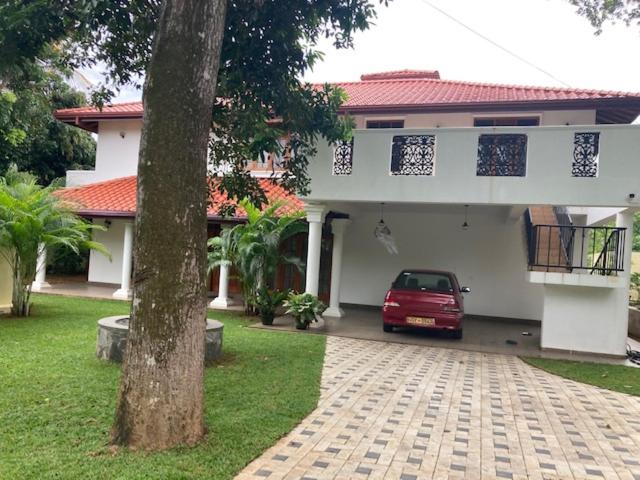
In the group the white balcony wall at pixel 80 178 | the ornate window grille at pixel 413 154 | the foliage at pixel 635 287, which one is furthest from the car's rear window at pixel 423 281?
the white balcony wall at pixel 80 178

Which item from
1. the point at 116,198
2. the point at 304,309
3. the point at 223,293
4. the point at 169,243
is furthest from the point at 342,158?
the point at 116,198

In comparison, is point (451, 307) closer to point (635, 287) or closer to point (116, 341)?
point (116, 341)

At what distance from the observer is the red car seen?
34.9ft

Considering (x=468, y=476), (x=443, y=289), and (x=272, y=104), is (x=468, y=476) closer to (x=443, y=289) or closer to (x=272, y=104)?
(x=272, y=104)

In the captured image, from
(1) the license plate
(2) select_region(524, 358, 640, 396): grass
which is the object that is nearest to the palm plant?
(1) the license plate

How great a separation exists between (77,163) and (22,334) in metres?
16.0

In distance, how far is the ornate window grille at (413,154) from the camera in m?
10.5

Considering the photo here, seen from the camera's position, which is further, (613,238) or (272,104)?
(613,238)

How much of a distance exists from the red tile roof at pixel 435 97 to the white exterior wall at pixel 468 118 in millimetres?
364

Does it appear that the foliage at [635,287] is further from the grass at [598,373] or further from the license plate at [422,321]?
the license plate at [422,321]

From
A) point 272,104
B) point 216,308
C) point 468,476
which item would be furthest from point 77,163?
point 468,476

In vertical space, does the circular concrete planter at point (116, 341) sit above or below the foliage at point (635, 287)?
below

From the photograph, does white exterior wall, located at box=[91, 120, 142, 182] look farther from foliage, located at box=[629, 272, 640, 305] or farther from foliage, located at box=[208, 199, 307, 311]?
foliage, located at box=[629, 272, 640, 305]

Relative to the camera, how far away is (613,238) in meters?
10.1
